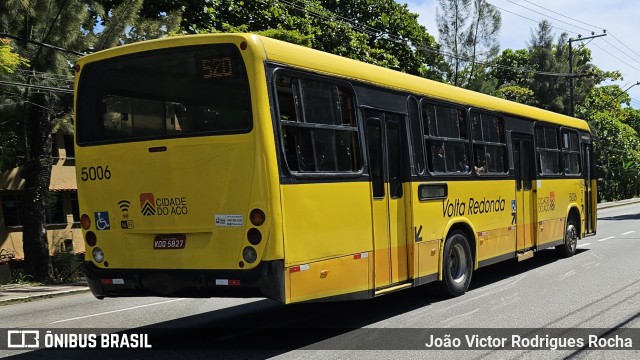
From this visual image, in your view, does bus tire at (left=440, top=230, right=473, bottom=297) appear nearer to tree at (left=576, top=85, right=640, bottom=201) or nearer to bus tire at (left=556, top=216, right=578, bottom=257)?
bus tire at (left=556, top=216, right=578, bottom=257)

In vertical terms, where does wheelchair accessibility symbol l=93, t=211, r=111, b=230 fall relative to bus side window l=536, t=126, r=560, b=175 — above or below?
below

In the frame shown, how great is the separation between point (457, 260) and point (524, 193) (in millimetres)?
2804

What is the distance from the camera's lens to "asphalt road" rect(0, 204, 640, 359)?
6.55 metres

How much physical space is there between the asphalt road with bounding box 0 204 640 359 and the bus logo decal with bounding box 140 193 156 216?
4.79 ft

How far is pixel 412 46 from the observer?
32.6 metres

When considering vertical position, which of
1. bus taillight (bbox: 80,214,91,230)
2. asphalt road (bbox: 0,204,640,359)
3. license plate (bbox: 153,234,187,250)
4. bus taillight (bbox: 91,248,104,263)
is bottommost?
asphalt road (bbox: 0,204,640,359)

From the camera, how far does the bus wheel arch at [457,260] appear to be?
9.23 metres

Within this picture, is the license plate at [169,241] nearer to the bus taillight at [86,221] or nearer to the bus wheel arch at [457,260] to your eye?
the bus taillight at [86,221]

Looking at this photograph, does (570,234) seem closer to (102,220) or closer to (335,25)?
(102,220)

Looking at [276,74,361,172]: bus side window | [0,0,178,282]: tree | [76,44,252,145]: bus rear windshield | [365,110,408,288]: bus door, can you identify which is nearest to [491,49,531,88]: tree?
[0,0,178,282]: tree

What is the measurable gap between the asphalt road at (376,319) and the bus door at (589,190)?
3.21 m

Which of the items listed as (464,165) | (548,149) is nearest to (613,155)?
(548,149)

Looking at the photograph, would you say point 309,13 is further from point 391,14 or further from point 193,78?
point 193,78

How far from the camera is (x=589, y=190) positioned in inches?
604
